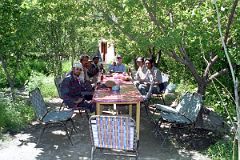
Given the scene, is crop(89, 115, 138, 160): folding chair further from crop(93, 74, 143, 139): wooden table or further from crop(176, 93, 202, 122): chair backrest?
crop(176, 93, 202, 122): chair backrest

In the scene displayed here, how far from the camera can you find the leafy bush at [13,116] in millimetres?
7367

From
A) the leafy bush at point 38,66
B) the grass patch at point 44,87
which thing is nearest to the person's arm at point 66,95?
the grass patch at point 44,87

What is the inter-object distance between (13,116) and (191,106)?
372cm

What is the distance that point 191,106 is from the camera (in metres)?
6.91

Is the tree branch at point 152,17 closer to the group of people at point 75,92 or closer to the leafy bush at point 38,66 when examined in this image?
the group of people at point 75,92

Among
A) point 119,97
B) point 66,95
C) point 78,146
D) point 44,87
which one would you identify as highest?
point 119,97

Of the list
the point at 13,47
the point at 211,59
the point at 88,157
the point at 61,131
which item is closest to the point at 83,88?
the point at 61,131

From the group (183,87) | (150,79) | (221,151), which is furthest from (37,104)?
(183,87)

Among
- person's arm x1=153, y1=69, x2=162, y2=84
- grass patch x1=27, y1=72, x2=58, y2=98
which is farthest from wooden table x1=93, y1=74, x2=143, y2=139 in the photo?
grass patch x1=27, y1=72, x2=58, y2=98

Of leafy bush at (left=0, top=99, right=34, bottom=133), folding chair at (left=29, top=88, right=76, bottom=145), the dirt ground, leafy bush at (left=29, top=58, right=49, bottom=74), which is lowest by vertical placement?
the dirt ground

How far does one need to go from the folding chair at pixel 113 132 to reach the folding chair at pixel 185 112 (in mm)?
1471

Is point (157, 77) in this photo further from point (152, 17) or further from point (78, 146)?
point (78, 146)

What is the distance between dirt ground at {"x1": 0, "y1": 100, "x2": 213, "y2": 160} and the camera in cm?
611

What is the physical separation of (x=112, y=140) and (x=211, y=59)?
10.4ft
